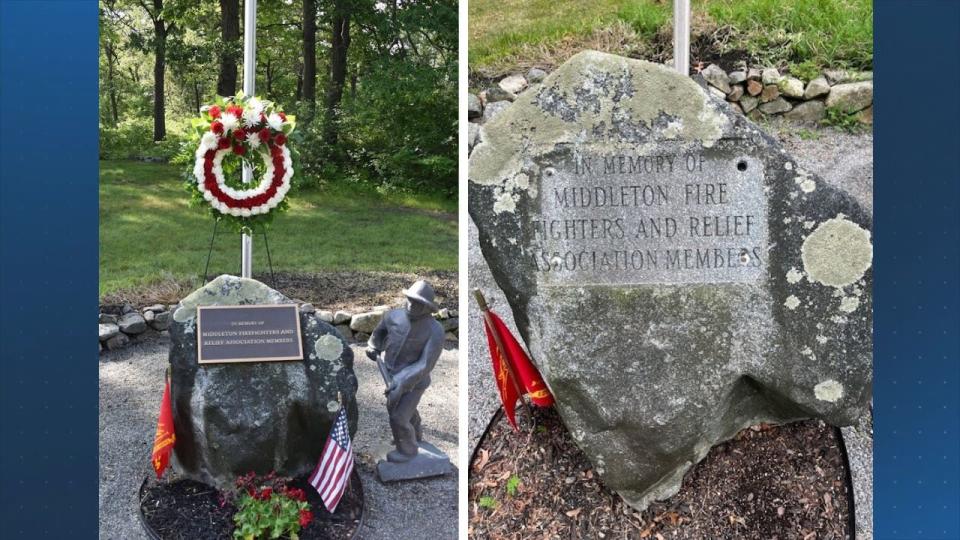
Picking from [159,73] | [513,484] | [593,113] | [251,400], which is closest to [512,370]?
[513,484]

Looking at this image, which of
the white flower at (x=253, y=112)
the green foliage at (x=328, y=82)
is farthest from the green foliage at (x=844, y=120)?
the white flower at (x=253, y=112)

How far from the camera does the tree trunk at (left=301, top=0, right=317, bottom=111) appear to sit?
6113 mm

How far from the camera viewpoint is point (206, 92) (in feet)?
19.5

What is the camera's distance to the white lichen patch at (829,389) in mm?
3537

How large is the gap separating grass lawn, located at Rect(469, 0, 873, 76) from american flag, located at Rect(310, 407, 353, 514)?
2.58 metres

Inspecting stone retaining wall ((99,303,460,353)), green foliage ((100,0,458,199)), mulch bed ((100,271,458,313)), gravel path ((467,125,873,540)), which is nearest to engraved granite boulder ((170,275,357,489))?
gravel path ((467,125,873,540))

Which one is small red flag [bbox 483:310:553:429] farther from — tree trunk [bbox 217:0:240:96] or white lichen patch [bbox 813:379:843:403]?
tree trunk [bbox 217:0:240:96]

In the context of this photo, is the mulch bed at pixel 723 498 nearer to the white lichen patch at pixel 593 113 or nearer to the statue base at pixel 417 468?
the statue base at pixel 417 468

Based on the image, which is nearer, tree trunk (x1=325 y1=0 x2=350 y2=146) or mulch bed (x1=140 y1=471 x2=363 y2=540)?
mulch bed (x1=140 y1=471 x2=363 y2=540)

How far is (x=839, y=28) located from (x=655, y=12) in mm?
1197

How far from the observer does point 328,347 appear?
4.38 m

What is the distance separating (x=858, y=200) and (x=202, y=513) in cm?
392

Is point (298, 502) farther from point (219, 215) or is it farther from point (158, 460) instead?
point (219, 215)

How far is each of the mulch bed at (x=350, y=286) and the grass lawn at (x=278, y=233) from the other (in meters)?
0.05
